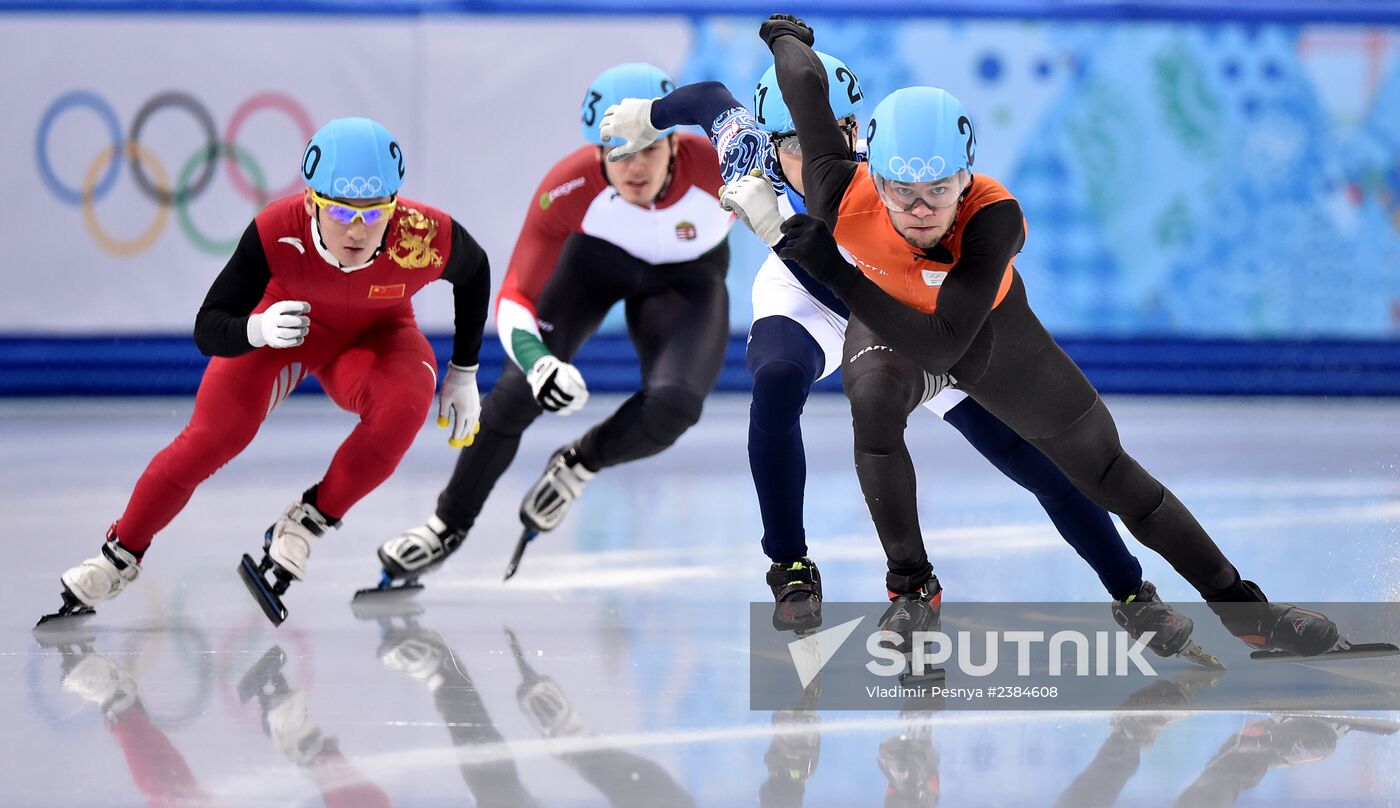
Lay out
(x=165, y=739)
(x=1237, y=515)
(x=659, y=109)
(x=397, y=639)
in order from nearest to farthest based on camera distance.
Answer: (x=165, y=739) → (x=397, y=639) → (x=659, y=109) → (x=1237, y=515)

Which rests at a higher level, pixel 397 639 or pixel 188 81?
pixel 188 81

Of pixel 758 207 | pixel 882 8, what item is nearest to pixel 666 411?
pixel 758 207

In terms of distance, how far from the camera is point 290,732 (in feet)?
9.86

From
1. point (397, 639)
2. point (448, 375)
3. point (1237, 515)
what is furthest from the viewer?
point (1237, 515)

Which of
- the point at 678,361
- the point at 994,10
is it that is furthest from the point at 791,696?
the point at 994,10

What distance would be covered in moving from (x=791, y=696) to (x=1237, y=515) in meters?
2.51

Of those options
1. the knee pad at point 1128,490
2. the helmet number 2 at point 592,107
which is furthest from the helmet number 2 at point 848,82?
the knee pad at point 1128,490

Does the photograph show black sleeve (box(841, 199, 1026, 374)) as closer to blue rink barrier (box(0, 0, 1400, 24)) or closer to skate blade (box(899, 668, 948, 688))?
skate blade (box(899, 668, 948, 688))

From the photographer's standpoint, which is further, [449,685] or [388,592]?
[388,592]

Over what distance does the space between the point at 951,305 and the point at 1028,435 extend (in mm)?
402

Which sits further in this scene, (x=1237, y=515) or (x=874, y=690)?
(x=1237, y=515)

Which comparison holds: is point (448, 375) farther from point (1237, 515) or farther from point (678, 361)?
point (1237, 515)

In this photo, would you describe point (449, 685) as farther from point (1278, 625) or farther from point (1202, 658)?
point (1278, 625)

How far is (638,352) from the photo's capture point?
15.3ft
